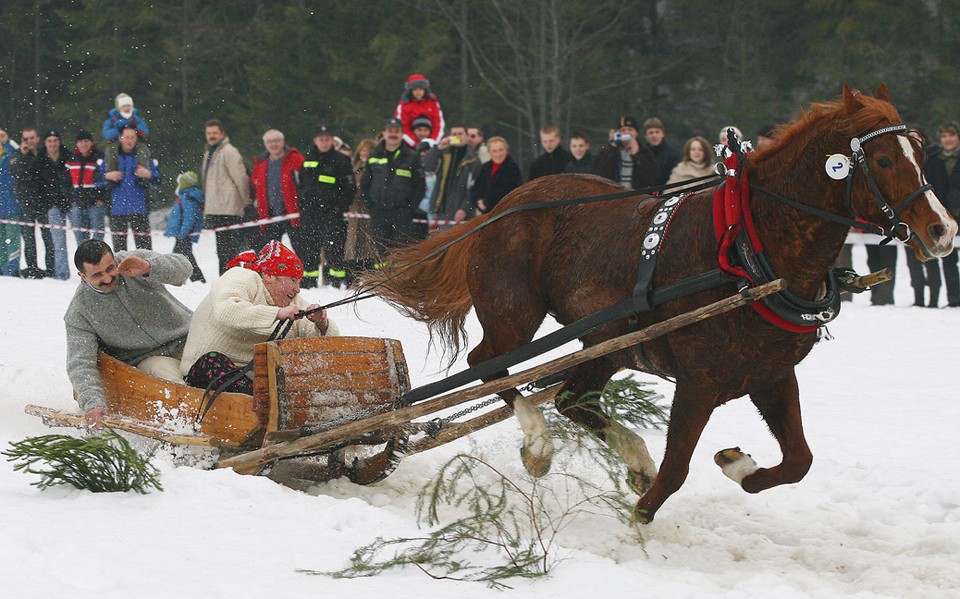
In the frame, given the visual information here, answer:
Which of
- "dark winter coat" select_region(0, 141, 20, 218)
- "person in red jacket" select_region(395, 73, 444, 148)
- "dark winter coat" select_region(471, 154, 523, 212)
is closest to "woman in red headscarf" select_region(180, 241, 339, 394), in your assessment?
"dark winter coat" select_region(471, 154, 523, 212)

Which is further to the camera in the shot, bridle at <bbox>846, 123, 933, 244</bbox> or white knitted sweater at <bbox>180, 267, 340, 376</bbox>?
white knitted sweater at <bbox>180, 267, 340, 376</bbox>

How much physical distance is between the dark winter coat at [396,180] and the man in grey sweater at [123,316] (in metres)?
6.12

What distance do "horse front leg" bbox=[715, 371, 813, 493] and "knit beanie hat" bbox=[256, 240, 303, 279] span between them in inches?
95.3

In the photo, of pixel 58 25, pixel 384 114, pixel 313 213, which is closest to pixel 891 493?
pixel 313 213

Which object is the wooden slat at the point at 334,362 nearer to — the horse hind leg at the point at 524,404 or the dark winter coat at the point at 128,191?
the horse hind leg at the point at 524,404

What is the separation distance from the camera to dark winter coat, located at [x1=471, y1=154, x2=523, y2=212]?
12.4 m

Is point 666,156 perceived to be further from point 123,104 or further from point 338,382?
point 123,104

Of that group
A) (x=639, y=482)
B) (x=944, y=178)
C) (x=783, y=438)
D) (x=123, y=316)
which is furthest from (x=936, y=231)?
(x=944, y=178)

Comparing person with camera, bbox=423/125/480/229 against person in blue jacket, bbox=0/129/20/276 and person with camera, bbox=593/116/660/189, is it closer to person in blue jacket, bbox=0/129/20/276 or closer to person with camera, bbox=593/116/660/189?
person with camera, bbox=593/116/660/189

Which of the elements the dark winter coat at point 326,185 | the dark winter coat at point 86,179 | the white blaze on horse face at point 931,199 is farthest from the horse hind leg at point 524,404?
the dark winter coat at point 86,179

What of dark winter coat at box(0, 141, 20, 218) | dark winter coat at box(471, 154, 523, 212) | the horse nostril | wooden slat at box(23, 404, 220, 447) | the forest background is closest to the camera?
the horse nostril

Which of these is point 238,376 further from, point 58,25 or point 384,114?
point 58,25

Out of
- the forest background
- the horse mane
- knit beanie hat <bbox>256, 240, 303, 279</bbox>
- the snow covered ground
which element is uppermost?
the forest background

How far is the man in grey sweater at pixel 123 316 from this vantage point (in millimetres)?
6129
